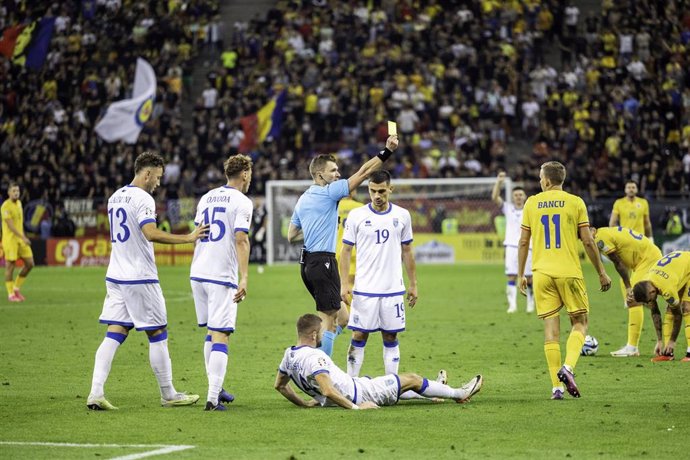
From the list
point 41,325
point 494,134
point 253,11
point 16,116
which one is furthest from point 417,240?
point 41,325

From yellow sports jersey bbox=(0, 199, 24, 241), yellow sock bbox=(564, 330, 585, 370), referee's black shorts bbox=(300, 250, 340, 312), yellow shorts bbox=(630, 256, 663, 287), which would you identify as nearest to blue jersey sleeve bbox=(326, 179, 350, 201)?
referee's black shorts bbox=(300, 250, 340, 312)

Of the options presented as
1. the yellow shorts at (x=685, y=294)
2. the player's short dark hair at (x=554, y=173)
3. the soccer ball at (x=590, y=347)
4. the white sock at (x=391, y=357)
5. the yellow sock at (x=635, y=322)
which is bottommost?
the soccer ball at (x=590, y=347)

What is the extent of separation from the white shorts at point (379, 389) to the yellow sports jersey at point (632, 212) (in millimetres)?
12828

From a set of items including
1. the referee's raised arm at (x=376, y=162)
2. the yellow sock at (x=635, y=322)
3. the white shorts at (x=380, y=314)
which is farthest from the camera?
the yellow sock at (x=635, y=322)

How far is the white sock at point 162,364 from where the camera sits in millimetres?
10977

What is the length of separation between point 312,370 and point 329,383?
19cm

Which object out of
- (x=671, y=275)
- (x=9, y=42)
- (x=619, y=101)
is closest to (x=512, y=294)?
(x=671, y=275)

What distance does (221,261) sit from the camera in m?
10.9

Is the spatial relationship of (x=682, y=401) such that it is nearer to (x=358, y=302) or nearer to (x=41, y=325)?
(x=358, y=302)

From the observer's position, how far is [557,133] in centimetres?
3975

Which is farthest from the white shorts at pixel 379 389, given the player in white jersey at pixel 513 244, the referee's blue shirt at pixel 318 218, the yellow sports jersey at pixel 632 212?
the yellow sports jersey at pixel 632 212

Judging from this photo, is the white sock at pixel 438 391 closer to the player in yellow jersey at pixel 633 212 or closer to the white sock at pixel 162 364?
the white sock at pixel 162 364

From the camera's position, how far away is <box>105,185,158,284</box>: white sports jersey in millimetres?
10914

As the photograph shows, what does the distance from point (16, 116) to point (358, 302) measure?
3550 cm
